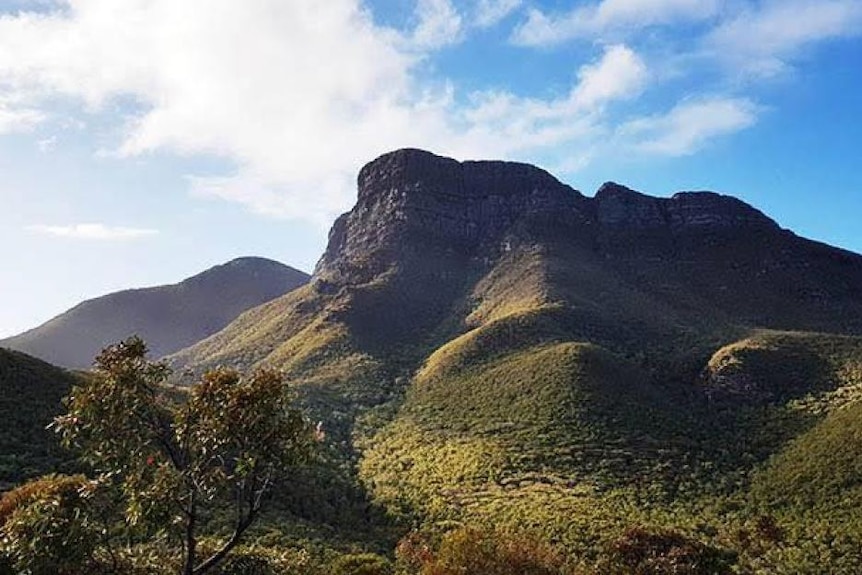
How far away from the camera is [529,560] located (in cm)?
2728

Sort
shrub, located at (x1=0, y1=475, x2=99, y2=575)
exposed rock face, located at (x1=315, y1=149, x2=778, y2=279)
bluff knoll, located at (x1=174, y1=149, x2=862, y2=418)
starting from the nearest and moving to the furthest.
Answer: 1. shrub, located at (x1=0, y1=475, x2=99, y2=575)
2. bluff knoll, located at (x1=174, y1=149, x2=862, y2=418)
3. exposed rock face, located at (x1=315, y1=149, x2=778, y2=279)

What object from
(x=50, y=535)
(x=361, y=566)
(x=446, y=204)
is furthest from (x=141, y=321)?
(x=50, y=535)

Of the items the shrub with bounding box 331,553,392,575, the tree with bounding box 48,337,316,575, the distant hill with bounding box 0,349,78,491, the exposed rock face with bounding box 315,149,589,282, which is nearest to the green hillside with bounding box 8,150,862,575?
the exposed rock face with bounding box 315,149,589,282

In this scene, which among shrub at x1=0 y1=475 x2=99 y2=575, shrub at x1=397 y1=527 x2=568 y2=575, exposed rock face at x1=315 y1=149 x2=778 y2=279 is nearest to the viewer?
shrub at x1=0 y1=475 x2=99 y2=575

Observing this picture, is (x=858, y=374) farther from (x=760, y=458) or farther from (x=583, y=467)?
(x=583, y=467)

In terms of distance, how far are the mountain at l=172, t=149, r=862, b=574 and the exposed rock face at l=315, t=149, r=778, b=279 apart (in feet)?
1.58

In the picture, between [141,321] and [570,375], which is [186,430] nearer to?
[570,375]

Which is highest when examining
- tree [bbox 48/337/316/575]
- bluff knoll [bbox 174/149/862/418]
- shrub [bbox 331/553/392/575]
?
bluff knoll [bbox 174/149/862/418]

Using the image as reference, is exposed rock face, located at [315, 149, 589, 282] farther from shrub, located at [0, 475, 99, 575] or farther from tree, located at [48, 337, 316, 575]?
shrub, located at [0, 475, 99, 575]

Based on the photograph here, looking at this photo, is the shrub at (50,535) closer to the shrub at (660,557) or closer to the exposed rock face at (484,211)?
the shrub at (660,557)

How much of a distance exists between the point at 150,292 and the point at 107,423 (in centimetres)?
19037

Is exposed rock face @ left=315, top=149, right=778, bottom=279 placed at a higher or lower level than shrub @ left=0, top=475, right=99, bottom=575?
higher

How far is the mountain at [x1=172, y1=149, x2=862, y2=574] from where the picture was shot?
47.8 m

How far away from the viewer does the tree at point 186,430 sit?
1505 centimetres
